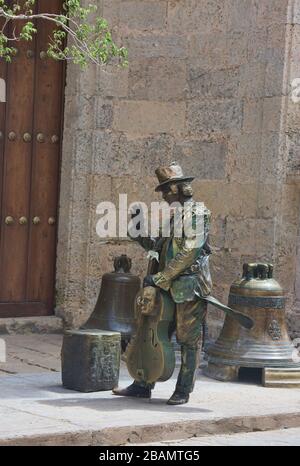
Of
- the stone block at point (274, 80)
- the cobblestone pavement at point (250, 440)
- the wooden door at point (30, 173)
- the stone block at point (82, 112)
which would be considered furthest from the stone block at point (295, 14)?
the cobblestone pavement at point (250, 440)

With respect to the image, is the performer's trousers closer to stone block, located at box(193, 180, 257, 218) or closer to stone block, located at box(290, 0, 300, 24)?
stone block, located at box(193, 180, 257, 218)

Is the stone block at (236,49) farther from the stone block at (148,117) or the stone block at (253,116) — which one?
the stone block at (148,117)

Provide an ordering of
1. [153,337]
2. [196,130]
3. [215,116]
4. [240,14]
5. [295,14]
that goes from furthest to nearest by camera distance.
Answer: [196,130] < [215,116] < [240,14] < [295,14] < [153,337]

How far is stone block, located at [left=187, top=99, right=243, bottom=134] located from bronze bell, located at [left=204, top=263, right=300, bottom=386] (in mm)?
1910

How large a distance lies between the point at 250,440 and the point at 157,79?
15.8 feet

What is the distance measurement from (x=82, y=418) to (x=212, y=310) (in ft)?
12.2

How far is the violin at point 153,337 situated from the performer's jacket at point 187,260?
0.11m

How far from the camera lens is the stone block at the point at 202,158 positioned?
1064 centimetres

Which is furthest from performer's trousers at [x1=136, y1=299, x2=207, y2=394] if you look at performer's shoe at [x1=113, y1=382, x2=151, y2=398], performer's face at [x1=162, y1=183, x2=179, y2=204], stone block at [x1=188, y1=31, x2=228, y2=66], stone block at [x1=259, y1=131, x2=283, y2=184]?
stone block at [x1=188, y1=31, x2=228, y2=66]

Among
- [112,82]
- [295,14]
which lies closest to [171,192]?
[295,14]

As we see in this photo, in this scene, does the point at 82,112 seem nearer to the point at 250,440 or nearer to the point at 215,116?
the point at 215,116

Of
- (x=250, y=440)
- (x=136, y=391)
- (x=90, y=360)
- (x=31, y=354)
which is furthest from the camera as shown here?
(x=31, y=354)

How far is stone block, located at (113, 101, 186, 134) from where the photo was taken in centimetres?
1096

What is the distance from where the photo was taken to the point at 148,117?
1105 centimetres
